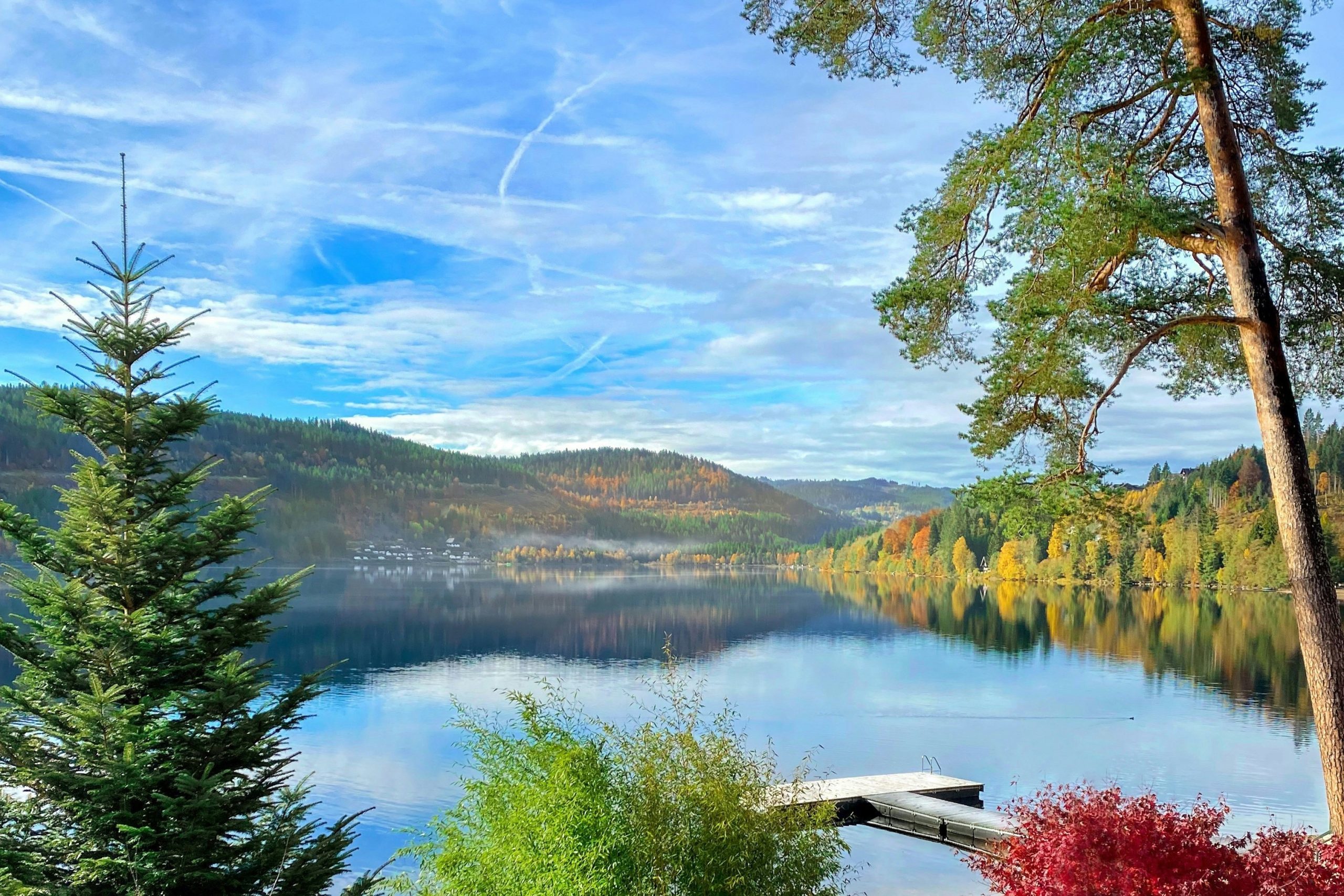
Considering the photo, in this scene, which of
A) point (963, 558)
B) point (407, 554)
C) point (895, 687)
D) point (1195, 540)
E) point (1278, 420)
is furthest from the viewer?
point (407, 554)

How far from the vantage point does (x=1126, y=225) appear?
298 inches

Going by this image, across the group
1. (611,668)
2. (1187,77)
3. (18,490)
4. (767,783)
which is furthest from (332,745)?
(18,490)

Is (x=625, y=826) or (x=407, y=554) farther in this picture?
(x=407, y=554)

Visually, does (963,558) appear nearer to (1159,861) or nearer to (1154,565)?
(1154,565)

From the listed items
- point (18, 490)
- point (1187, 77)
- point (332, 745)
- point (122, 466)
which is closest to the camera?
point (122, 466)

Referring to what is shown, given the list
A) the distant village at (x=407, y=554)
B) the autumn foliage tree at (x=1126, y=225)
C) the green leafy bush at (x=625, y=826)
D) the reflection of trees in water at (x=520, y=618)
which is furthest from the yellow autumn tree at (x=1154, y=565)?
the distant village at (x=407, y=554)

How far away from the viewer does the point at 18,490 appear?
3738 inches

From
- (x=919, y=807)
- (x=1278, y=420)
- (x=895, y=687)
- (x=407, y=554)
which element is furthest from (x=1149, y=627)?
(x=407, y=554)

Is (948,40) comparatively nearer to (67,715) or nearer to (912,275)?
(912,275)

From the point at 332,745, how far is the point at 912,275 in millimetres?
22759

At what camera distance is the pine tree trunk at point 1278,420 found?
7066 mm

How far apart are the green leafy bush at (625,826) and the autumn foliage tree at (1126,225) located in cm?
353

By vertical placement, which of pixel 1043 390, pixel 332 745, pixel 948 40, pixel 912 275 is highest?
pixel 948 40

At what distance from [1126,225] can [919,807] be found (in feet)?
36.3
